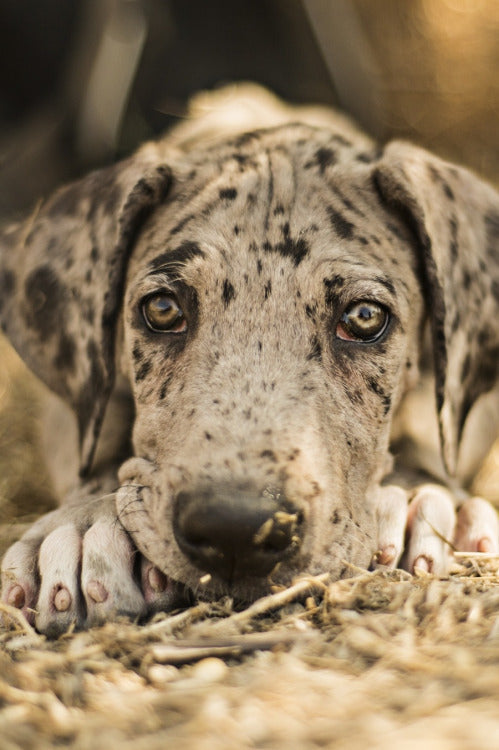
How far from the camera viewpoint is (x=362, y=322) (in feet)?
10.0

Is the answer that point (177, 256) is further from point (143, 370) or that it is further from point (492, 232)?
point (492, 232)

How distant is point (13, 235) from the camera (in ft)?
13.7

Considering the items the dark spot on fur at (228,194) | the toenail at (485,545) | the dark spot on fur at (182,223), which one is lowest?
the toenail at (485,545)

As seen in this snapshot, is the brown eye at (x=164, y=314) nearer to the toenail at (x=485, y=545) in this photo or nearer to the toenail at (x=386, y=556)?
the toenail at (x=386, y=556)

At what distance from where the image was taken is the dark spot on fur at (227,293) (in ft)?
9.80

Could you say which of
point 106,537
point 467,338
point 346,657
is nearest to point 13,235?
point 106,537

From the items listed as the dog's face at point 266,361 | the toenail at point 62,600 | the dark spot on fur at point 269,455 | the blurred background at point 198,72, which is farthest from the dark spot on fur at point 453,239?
the toenail at point 62,600

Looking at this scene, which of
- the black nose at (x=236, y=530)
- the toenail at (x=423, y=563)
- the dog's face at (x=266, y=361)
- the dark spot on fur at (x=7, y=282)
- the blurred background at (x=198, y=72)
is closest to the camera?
the black nose at (x=236, y=530)

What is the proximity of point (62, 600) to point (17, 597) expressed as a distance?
0.20 m

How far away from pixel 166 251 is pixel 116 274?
1.14ft

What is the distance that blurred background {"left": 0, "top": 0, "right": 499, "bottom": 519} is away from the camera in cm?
621

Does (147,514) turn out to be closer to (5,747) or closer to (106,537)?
(106,537)

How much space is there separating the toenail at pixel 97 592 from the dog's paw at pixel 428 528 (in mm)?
973

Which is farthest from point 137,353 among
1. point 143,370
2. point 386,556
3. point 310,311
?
point 386,556
